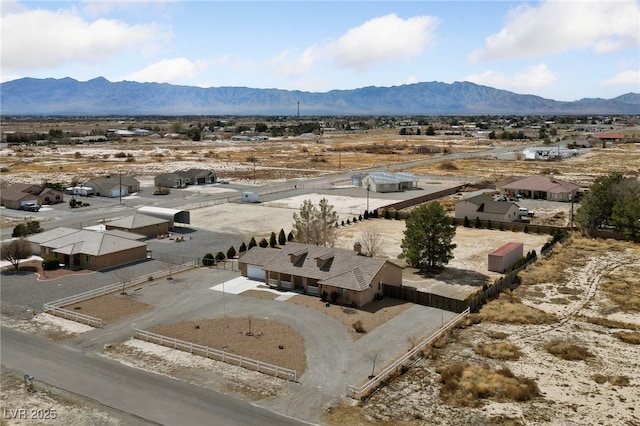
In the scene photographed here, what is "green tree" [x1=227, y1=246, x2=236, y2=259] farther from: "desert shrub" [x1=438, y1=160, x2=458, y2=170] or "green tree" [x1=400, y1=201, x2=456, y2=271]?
"desert shrub" [x1=438, y1=160, x2=458, y2=170]

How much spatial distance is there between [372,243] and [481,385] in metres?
25.3

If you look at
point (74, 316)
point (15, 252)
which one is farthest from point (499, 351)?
point (15, 252)

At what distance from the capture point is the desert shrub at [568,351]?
2994 centimetres

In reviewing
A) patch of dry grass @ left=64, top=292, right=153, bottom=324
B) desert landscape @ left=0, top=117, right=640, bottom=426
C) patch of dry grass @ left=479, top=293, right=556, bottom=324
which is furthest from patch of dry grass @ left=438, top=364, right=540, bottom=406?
patch of dry grass @ left=64, top=292, right=153, bottom=324

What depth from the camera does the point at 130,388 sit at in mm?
26734

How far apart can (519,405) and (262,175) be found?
291 feet

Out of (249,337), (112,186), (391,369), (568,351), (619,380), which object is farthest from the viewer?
(112,186)

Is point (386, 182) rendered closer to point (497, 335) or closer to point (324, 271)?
point (324, 271)

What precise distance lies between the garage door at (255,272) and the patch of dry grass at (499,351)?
1831cm

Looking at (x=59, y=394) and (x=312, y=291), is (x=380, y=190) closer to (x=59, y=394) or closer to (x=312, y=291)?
(x=312, y=291)

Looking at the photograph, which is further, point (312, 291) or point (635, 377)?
point (312, 291)

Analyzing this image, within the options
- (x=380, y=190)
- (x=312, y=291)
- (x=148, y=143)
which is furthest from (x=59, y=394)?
(x=148, y=143)

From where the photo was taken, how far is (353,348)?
31.3m

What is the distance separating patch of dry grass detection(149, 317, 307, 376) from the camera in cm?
3012
